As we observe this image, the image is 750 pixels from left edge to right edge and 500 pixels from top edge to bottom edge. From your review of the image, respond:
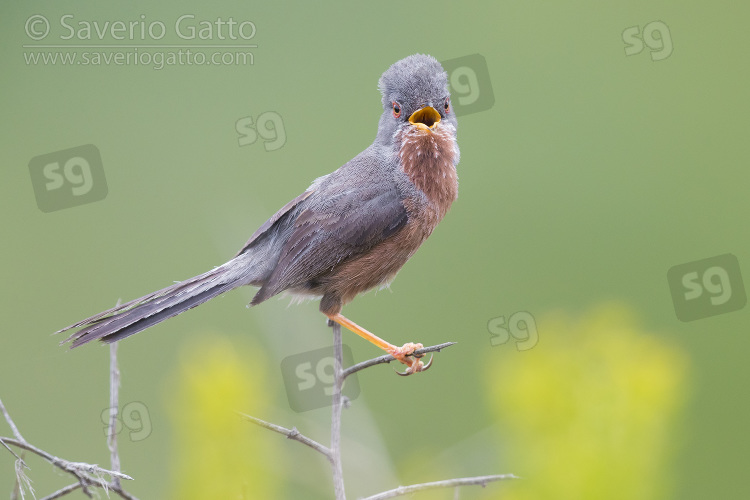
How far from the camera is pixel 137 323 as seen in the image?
266cm

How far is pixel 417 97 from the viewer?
3.17m

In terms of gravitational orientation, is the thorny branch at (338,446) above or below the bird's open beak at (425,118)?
below

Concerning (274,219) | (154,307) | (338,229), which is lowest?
(154,307)

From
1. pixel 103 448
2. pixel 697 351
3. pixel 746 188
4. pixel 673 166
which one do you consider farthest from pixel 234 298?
pixel 746 188

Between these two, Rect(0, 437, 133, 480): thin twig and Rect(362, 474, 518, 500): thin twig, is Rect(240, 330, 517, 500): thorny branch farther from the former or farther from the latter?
Rect(0, 437, 133, 480): thin twig

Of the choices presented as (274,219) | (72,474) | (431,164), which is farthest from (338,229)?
(72,474)

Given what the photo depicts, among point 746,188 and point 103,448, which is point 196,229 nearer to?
point 103,448

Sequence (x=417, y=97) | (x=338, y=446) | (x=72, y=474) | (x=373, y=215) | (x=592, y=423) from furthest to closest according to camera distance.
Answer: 1. (x=373, y=215)
2. (x=417, y=97)
3. (x=338, y=446)
4. (x=72, y=474)
5. (x=592, y=423)

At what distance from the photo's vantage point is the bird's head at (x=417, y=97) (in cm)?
311

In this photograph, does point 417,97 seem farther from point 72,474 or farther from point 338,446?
point 72,474

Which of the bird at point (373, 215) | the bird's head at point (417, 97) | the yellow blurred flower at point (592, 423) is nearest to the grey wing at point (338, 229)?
the bird at point (373, 215)

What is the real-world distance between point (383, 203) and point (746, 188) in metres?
4.22

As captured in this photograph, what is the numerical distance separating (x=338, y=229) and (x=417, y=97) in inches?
23.8

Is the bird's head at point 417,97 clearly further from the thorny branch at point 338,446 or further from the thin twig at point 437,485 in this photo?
the thin twig at point 437,485
